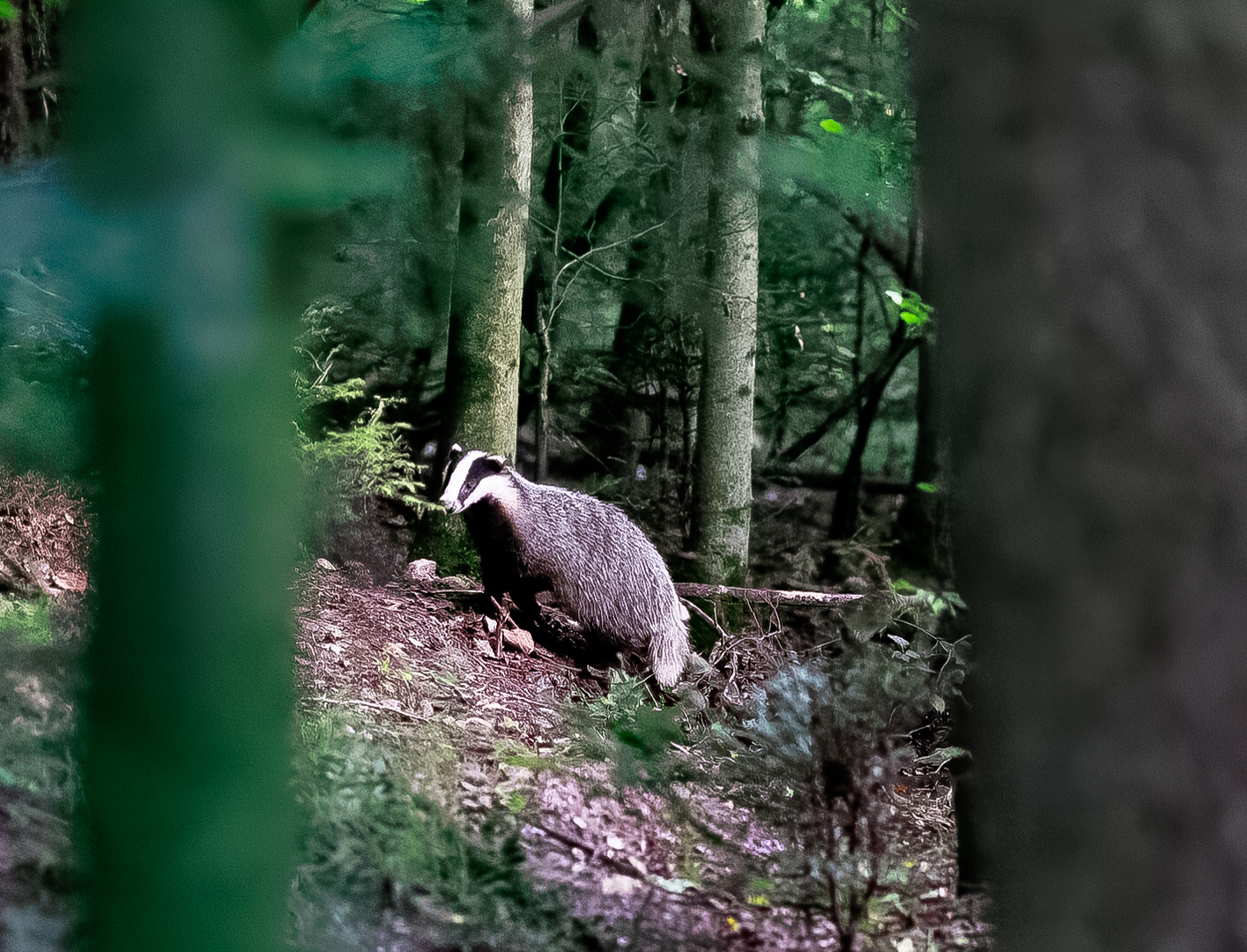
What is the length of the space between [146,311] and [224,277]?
0.30 feet

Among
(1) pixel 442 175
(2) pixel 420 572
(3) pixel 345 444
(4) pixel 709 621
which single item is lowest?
(4) pixel 709 621

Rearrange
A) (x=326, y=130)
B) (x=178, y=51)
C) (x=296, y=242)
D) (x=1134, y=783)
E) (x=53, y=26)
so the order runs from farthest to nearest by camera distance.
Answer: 1. (x=53, y=26)
2. (x=326, y=130)
3. (x=296, y=242)
4. (x=178, y=51)
5. (x=1134, y=783)

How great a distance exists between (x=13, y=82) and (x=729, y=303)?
2.48 m

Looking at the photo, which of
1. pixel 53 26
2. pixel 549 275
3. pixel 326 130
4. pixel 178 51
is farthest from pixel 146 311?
pixel 53 26

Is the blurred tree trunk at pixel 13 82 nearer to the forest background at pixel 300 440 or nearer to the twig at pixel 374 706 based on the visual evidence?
the forest background at pixel 300 440

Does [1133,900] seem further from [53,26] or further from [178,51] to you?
[53,26]

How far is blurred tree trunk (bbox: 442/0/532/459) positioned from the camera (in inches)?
116

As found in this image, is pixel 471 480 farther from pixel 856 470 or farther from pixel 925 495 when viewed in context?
pixel 925 495

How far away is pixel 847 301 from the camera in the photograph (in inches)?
143

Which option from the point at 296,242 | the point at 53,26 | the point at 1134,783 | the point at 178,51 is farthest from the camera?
the point at 53,26

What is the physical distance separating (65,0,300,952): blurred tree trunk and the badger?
77.9 inches

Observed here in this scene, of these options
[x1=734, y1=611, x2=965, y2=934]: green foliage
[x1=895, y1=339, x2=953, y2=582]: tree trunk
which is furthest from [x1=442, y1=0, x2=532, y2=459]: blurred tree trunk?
[x1=895, y1=339, x2=953, y2=582]: tree trunk

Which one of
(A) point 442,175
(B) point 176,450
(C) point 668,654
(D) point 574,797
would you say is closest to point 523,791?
(D) point 574,797

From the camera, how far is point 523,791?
222 centimetres
